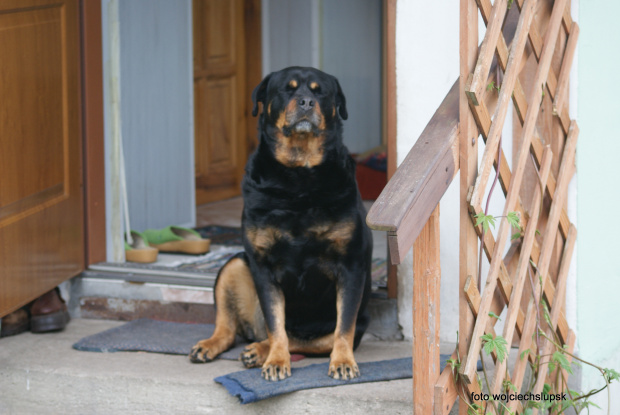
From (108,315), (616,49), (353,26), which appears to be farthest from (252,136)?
(616,49)

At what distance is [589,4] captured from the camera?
2.60m

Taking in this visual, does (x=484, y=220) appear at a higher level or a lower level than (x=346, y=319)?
higher

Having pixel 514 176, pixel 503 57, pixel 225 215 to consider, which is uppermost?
pixel 503 57

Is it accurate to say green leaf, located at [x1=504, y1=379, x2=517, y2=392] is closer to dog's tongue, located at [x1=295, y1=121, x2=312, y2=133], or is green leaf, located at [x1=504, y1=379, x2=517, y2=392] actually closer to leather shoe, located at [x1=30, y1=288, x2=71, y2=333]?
dog's tongue, located at [x1=295, y1=121, x2=312, y2=133]

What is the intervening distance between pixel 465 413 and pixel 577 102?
1.07 meters

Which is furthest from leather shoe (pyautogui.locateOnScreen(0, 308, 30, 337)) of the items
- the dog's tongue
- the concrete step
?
the dog's tongue

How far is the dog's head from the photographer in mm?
2875

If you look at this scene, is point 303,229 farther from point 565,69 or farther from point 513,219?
point 565,69

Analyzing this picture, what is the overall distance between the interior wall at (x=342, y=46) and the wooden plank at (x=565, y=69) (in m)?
4.67

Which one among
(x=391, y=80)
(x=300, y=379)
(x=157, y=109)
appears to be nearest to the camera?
(x=300, y=379)

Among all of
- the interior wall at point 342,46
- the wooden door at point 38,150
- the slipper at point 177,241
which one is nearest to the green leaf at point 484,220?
the wooden door at point 38,150

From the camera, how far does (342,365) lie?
108 inches

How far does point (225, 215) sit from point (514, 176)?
368cm

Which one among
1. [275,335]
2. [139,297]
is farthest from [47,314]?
[275,335]
